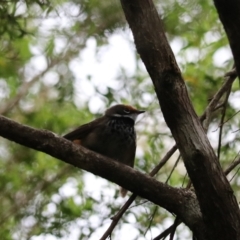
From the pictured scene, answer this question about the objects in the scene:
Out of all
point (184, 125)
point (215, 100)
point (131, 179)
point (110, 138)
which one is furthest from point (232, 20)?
point (110, 138)

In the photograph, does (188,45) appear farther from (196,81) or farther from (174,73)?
(174,73)

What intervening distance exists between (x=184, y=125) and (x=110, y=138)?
1.96m

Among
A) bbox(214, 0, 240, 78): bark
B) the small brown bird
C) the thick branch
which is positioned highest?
the small brown bird

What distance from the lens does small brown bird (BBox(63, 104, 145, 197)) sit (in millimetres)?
5059

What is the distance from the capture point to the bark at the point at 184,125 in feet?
10.5

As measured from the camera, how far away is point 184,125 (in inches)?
128

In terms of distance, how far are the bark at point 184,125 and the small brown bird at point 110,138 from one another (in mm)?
1823

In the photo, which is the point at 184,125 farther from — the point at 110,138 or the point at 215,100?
the point at 110,138

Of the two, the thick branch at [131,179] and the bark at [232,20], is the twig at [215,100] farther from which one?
the bark at [232,20]

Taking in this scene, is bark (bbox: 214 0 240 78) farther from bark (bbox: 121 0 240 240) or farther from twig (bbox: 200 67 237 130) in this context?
twig (bbox: 200 67 237 130)

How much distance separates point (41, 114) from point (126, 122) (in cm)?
208

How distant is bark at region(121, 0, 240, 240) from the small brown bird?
1.82 meters

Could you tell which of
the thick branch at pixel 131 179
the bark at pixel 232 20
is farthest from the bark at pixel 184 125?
the bark at pixel 232 20

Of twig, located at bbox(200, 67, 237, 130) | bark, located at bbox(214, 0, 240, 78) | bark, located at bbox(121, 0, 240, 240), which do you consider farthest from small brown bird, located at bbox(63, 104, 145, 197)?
bark, located at bbox(214, 0, 240, 78)
